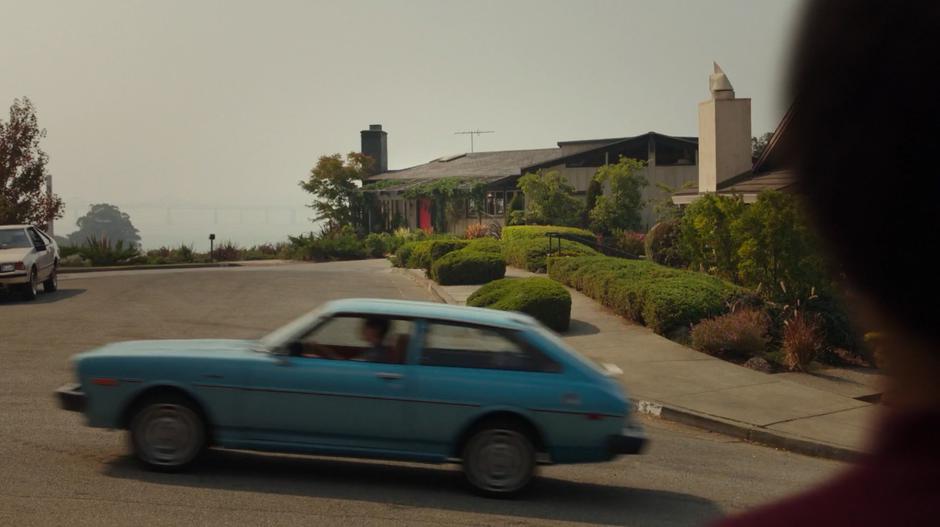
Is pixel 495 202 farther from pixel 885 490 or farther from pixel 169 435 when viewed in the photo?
pixel 885 490

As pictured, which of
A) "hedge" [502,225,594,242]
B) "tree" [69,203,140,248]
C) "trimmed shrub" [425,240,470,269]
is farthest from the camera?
"tree" [69,203,140,248]

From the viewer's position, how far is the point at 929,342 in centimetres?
85

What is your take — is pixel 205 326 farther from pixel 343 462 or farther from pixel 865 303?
pixel 865 303

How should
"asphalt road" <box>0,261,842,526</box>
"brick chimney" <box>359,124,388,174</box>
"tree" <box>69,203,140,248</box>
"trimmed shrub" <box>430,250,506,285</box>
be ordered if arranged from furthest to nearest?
1. "tree" <box>69,203,140,248</box>
2. "brick chimney" <box>359,124,388,174</box>
3. "trimmed shrub" <box>430,250,506,285</box>
4. "asphalt road" <box>0,261,842,526</box>

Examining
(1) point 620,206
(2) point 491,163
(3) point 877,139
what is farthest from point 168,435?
(2) point 491,163

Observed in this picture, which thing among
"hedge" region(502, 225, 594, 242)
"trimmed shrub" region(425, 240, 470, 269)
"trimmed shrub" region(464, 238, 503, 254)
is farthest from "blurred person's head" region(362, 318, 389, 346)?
"hedge" region(502, 225, 594, 242)

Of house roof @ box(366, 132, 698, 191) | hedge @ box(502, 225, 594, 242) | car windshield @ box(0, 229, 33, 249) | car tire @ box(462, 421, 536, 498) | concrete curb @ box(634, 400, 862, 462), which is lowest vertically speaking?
concrete curb @ box(634, 400, 862, 462)

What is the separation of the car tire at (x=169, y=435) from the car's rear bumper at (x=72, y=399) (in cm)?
48

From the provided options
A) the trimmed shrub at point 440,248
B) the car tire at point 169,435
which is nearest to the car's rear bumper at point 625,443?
the car tire at point 169,435

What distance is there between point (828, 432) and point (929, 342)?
10.9m

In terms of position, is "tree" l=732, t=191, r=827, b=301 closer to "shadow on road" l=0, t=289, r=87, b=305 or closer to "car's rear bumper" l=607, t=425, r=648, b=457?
"car's rear bumper" l=607, t=425, r=648, b=457

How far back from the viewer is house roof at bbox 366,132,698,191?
5359 centimetres

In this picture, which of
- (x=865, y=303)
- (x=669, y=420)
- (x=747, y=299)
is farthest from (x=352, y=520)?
(x=747, y=299)

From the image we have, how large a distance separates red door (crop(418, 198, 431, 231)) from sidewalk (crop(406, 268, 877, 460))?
39.7 metres
